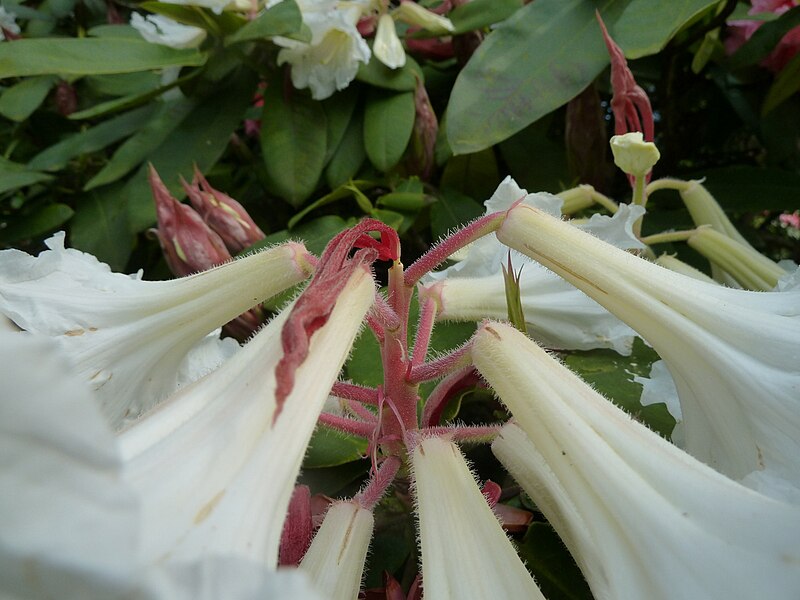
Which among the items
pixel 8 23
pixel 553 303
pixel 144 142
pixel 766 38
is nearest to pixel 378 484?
pixel 553 303

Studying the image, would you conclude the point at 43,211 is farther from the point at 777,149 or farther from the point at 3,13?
the point at 777,149

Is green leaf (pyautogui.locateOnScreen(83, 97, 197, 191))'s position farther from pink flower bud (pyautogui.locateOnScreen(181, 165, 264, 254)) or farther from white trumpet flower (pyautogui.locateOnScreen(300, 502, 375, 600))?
white trumpet flower (pyautogui.locateOnScreen(300, 502, 375, 600))

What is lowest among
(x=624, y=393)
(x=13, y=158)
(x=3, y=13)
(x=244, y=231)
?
(x=13, y=158)

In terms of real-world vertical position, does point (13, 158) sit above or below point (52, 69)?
below

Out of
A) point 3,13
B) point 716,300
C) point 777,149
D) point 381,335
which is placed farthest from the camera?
point 3,13

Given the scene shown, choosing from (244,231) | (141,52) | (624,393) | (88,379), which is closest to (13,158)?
(141,52)

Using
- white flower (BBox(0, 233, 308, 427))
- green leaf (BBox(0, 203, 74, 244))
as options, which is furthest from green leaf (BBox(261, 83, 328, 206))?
white flower (BBox(0, 233, 308, 427))
